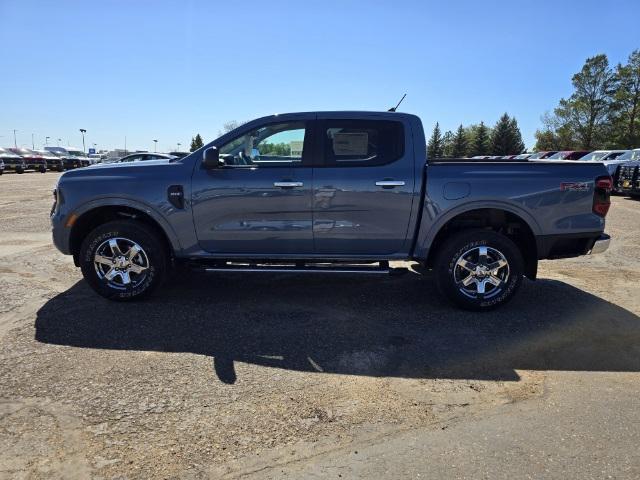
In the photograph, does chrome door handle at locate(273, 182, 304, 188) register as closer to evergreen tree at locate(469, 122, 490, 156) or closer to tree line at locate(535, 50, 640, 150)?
tree line at locate(535, 50, 640, 150)

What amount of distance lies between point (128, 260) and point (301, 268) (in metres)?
1.79

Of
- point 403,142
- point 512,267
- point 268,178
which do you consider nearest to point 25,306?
point 268,178

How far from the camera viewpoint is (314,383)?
337cm

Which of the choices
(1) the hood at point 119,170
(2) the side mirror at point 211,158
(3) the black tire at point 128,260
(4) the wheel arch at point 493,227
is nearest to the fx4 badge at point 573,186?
(4) the wheel arch at point 493,227

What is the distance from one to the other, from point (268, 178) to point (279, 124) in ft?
2.03

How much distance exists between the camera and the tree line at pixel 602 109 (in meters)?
53.2

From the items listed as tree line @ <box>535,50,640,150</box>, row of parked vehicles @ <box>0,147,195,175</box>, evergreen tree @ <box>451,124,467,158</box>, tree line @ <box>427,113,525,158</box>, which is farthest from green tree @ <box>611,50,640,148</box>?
row of parked vehicles @ <box>0,147,195,175</box>

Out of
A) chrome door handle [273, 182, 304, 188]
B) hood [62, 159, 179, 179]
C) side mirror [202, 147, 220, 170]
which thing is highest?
side mirror [202, 147, 220, 170]

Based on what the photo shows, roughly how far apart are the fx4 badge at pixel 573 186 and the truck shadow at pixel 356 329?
1.25 metres

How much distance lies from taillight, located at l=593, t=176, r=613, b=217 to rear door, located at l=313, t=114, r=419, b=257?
176 centimetres

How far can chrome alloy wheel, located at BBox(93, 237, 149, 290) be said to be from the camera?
496 centimetres

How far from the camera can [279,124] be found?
4.98 m

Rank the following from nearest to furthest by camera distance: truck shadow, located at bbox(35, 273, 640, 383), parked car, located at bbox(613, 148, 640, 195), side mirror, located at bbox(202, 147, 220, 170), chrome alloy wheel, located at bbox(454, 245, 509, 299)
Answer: truck shadow, located at bbox(35, 273, 640, 383)
side mirror, located at bbox(202, 147, 220, 170)
chrome alloy wheel, located at bbox(454, 245, 509, 299)
parked car, located at bbox(613, 148, 640, 195)

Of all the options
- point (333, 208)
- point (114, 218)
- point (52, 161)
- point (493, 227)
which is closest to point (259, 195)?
point (333, 208)
